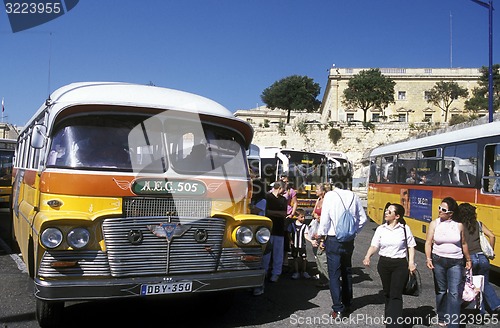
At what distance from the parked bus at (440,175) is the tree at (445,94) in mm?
71889

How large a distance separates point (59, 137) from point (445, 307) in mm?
4997

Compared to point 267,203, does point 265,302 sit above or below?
below

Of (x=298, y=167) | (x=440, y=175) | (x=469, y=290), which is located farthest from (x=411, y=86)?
(x=469, y=290)

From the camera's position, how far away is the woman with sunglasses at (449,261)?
19.2 ft

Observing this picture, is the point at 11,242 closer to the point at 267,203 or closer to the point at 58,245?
the point at 267,203

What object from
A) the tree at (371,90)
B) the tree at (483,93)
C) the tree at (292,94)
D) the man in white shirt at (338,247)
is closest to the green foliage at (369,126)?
the tree at (371,90)

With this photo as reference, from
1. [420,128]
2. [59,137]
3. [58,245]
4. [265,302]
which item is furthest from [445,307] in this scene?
[420,128]

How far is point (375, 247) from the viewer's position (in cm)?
596

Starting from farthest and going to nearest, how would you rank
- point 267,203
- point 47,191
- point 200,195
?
point 267,203 → point 200,195 → point 47,191

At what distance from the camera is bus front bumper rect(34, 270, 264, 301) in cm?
473

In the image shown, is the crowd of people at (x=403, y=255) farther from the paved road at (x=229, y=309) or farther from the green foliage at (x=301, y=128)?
the green foliage at (x=301, y=128)

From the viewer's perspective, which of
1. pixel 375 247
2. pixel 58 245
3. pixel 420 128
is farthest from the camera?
pixel 420 128

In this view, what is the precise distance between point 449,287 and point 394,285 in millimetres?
790

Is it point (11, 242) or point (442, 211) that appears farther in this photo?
point (11, 242)
